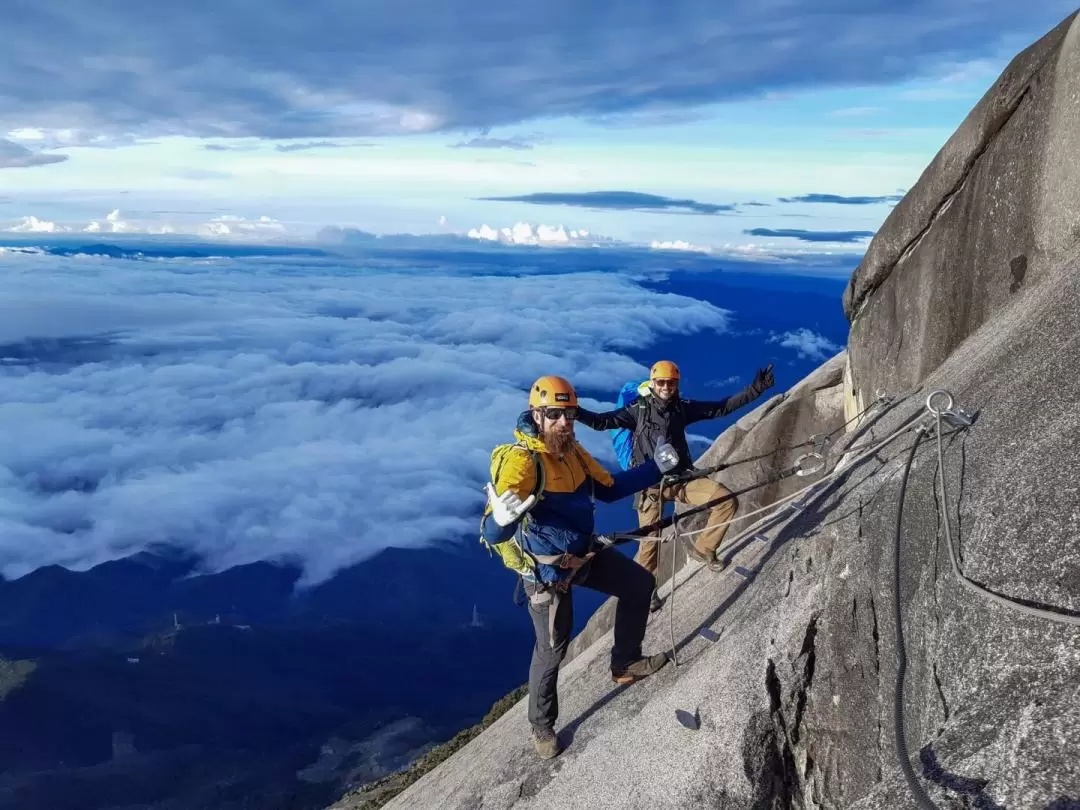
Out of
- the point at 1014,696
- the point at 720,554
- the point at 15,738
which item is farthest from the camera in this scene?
the point at 15,738

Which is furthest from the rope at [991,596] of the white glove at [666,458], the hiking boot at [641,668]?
the hiking boot at [641,668]

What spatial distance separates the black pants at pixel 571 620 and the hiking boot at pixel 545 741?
0.10 metres

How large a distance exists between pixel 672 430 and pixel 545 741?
4.58 m

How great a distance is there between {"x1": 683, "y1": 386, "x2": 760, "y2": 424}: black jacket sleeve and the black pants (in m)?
3.52

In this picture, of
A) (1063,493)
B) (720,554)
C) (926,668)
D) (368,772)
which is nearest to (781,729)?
(926,668)

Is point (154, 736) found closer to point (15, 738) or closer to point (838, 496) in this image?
point (15, 738)

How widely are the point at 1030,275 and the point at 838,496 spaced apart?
133 inches

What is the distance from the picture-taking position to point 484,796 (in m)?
9.67

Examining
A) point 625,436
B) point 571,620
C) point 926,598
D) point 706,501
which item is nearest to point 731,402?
point 625,436

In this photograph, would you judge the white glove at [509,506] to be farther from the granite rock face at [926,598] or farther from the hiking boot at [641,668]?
the hiking boot at [641,668]

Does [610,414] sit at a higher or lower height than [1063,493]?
lower

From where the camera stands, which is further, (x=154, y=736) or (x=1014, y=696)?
(x=154, y=736)

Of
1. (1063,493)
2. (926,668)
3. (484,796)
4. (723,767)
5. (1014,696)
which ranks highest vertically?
(1063,493)

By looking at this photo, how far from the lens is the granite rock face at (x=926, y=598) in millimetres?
4840
